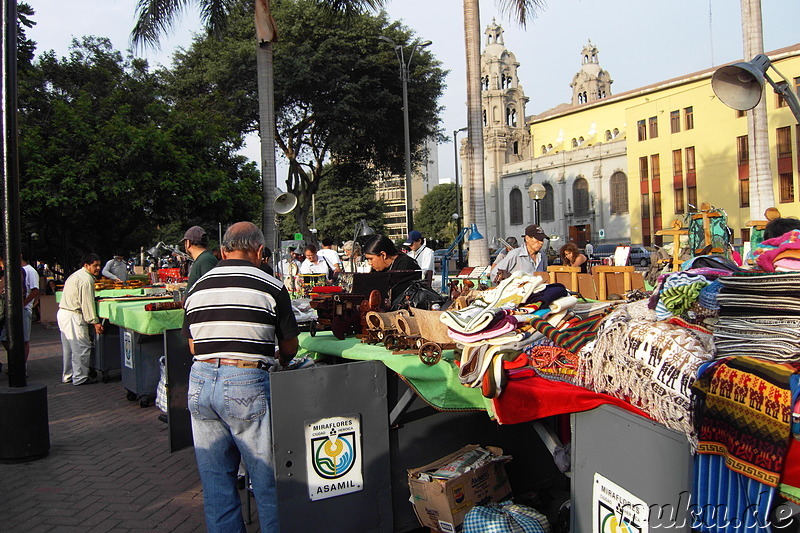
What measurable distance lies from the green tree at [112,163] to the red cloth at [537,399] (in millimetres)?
15839

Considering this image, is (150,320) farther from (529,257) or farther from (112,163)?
(112,163)

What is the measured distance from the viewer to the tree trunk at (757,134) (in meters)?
14.6

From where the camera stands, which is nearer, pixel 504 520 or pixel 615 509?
pixel 615 509

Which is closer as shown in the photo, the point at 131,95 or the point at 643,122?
the point at 131,95

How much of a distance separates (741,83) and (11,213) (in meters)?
6.79

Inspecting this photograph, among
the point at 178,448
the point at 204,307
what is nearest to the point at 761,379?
the point at 204,307

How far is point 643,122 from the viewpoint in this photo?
5025cm

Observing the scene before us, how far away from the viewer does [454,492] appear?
381cm

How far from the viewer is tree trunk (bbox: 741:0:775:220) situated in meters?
14.6

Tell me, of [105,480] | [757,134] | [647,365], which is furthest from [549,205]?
[647,365]

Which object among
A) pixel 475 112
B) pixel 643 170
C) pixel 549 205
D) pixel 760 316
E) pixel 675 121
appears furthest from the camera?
pixel 549 205

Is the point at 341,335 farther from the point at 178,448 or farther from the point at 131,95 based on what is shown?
the point at 131,95

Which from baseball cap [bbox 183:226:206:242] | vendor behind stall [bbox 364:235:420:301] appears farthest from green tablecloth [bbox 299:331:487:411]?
baseball cap [bbox 183:226:206:242]

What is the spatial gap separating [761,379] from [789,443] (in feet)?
0.73
